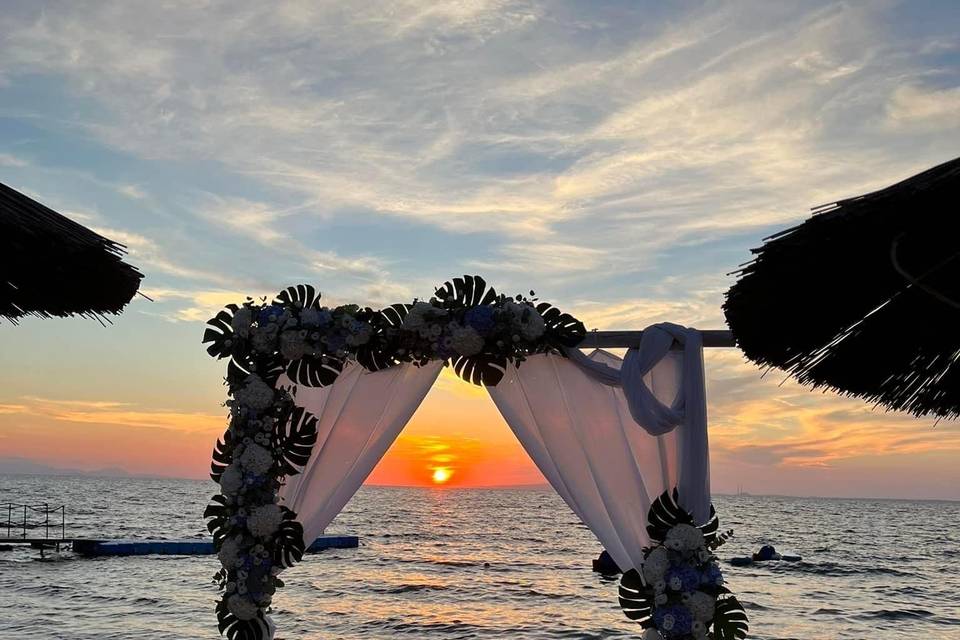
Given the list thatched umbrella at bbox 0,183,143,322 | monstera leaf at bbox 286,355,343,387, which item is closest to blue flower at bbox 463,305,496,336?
monstera leaf at bbox 286,355,343,387

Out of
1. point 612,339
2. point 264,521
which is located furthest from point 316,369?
point 612,339

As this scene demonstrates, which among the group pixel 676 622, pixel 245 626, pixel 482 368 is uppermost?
pixel 482 368

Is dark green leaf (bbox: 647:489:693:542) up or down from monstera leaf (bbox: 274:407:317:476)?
down

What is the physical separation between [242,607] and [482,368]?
208 centimetres

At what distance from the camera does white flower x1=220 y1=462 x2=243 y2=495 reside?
5.35 meters

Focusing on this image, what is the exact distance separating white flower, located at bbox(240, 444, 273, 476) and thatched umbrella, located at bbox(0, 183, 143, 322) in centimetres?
119

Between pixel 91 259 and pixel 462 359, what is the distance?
2168 mm

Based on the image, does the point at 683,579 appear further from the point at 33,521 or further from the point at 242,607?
the point at 33,521

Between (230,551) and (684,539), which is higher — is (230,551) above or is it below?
below

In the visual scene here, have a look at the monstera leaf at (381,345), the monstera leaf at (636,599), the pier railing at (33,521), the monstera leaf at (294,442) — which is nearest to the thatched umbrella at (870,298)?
the monstera leaf at (636,599)

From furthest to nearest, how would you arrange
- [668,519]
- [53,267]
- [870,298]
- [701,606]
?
1. [668,519]
2. [701,606]
3. [53,267]
4. [870,298]

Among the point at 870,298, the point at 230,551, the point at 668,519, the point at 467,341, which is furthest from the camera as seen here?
the point at 230,551

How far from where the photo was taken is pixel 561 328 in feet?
17.3

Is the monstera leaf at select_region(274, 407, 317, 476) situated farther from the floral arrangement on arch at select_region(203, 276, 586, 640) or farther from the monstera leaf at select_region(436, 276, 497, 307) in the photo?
the monstera leaf at select_region(436, 276, 497, 307)
